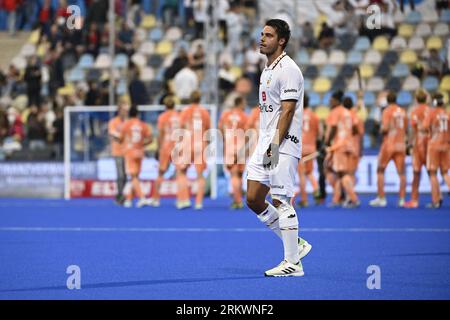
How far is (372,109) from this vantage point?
2636cm

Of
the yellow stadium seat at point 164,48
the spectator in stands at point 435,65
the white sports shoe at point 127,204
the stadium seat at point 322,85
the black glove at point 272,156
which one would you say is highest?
the yellow stadium seat at point 164,48

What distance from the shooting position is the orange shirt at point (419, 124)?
817 inches

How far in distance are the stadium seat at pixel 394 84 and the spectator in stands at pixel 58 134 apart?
8.07 metres

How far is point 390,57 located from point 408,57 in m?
0.47

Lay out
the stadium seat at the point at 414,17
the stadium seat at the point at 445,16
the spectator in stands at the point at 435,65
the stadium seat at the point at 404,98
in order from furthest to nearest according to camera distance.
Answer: the stadium seat at the point at 414,17 → the stadium seat at the point at 404,98 → the stadium seat at the point at 445,16 → the spectator in stands at the point at 435,65

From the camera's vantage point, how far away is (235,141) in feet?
70.7

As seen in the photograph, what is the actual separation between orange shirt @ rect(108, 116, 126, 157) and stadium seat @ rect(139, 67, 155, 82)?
19.4 ft

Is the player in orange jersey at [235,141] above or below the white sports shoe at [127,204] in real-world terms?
above

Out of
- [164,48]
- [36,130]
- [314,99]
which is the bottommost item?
[36,130]

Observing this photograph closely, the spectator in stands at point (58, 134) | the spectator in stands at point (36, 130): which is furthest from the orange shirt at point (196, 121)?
the spectator in stands at point (36, 130)

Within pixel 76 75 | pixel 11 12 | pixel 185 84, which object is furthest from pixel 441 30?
pixel 11 12

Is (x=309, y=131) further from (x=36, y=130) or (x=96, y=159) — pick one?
(x=36, y=130)

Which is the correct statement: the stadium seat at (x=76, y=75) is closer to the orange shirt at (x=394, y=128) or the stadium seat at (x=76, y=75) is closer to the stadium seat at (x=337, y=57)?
the stadium seat at (x=337, y=57)
